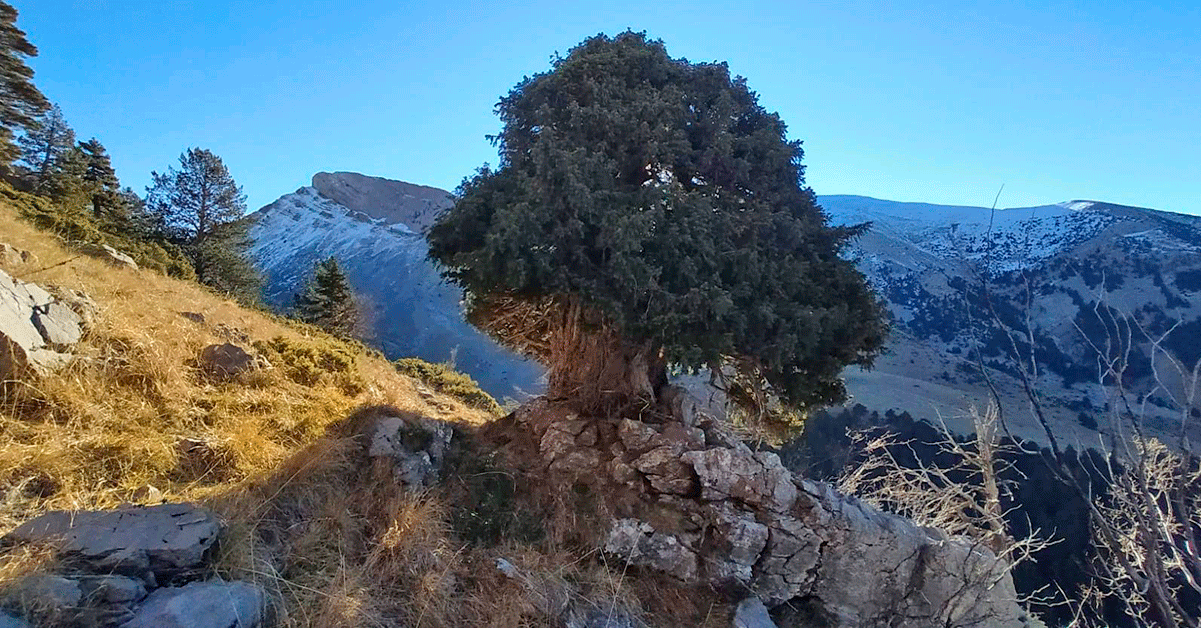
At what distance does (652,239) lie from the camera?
16.3 ft

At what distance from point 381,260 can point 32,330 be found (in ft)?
163

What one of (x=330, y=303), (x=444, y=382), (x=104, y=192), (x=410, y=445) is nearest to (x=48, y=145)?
(x=104, y=192)

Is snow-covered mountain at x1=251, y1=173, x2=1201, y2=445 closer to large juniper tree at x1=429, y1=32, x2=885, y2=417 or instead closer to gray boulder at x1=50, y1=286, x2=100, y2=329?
large juniper tree at x1=429, y1=32, x2=885, y2=417

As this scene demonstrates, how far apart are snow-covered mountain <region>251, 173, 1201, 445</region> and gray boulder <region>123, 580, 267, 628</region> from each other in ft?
11.7

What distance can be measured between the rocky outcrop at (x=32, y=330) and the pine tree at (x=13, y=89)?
18.6m

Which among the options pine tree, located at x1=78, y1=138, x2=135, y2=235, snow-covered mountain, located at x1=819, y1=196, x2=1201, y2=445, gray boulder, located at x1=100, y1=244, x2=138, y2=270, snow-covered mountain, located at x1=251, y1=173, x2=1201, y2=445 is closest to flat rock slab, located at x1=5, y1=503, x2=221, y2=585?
snow-covered mountain, located at x1=251, y1=173, x2=1201, y2=445

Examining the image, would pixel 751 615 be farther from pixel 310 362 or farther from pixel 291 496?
pixel 310 362

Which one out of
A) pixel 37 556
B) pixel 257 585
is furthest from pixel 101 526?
pixel 257 585

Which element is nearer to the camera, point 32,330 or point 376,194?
point 32,330

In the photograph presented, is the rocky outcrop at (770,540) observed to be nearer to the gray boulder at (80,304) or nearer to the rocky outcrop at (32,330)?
the rocky outcrop at (32,330)

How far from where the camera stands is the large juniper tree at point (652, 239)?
16.0 feet

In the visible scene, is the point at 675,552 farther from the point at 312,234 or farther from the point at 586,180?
the point at 312,234

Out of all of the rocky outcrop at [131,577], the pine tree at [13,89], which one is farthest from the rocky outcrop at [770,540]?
the pine tree at [13,89]

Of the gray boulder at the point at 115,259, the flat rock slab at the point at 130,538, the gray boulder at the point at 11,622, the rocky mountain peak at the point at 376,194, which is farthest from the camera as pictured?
the rocky mountain peak at the point at 376,194
